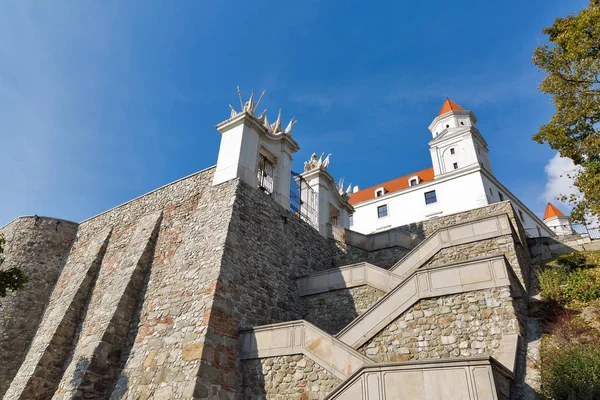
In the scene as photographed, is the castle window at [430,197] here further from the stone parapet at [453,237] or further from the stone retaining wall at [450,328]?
the stone retaining wall at [450,328]

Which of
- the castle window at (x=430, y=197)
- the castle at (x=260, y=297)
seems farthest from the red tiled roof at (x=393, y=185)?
the castle at (x=260, y=297)

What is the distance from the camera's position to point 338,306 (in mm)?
12758

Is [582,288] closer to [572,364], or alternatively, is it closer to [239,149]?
[572,364]

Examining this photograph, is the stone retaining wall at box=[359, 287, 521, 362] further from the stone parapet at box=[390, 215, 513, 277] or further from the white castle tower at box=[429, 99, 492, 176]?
the white castle tower at box=[429, 99, 492, 176]

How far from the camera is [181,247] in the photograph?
43.3 ft

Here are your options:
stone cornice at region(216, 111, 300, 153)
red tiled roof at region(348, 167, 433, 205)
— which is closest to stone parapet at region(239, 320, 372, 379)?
stone cornice at region(216, 111, 300, 153)

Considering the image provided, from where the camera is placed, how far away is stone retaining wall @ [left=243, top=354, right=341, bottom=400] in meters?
8.60

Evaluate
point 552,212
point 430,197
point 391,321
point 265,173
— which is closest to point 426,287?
point 391,321

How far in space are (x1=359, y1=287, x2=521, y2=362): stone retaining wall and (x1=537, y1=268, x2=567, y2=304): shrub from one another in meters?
2.09

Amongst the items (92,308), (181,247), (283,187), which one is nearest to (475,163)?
(283,187)

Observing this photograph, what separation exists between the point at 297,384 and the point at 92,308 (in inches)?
368

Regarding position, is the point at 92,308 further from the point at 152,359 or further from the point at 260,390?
the point at 260,390

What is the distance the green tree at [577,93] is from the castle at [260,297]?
2.51 metres

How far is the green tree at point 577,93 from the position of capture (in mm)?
10586
